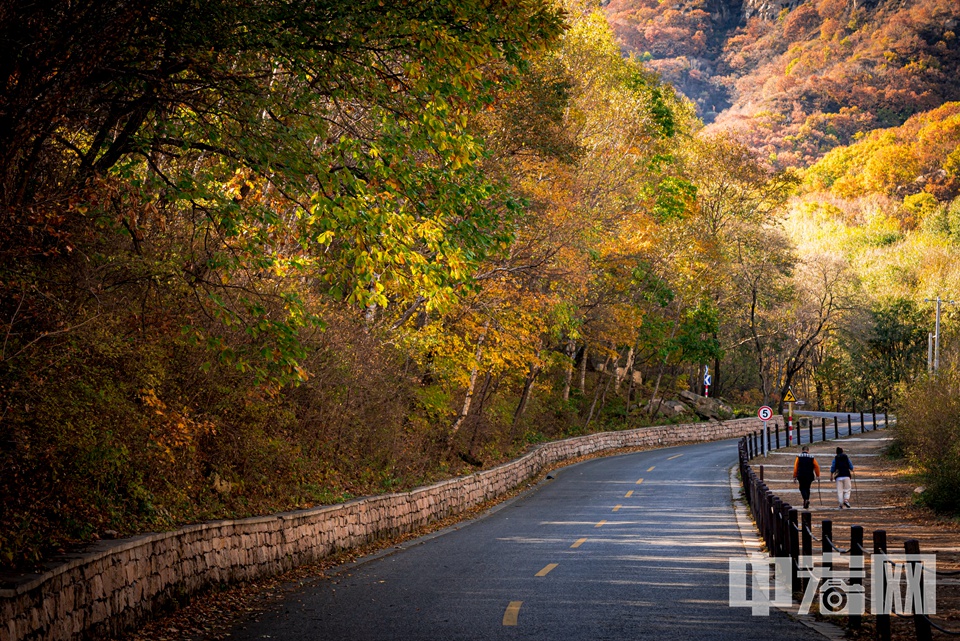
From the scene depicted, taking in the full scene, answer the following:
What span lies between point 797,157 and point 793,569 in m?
116

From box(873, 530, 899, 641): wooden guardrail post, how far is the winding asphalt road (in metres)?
0.83

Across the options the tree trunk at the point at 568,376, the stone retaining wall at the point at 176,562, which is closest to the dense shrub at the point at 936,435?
the stone retaining wall at the point at 176,562

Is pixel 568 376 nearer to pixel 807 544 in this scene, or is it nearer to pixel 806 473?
pixel 806 473

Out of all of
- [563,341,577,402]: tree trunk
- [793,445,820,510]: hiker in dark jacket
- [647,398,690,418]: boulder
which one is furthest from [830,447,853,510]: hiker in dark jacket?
[647,398,690,418]: boulder

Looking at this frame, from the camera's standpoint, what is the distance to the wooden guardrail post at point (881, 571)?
8.45 meters

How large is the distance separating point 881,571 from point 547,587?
4.46 meters

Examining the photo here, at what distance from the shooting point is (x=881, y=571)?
8852 mm

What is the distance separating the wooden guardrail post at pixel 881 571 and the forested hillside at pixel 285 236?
539 cm

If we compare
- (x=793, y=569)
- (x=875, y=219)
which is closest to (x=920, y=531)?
(x=793, y=569)

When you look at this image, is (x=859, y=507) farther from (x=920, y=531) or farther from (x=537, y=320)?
(x=537, y=320)

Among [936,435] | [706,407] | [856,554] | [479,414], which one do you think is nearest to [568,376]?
[706,407]

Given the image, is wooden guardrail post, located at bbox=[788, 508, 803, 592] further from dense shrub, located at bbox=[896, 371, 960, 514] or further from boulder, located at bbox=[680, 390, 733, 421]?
boulder, located at bbox=[680, 390, 733, 421]

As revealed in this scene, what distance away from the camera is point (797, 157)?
120 m

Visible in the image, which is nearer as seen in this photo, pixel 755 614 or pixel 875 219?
pixel 755 614
